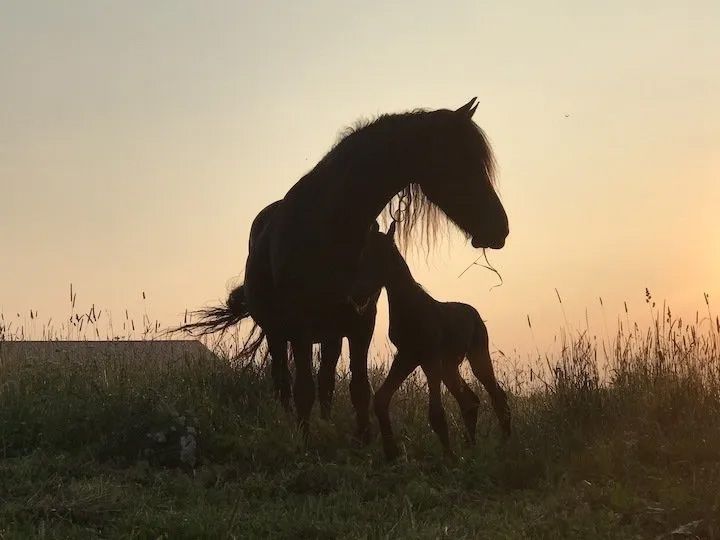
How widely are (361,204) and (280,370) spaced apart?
2072mm

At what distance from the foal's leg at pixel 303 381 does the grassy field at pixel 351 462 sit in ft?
0.46

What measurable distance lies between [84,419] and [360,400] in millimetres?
2421

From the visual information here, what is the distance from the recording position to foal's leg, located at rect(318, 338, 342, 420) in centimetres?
641

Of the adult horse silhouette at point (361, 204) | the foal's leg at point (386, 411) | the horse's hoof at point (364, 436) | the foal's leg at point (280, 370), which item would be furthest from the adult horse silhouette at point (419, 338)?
the foal's leg at point (280, 370)

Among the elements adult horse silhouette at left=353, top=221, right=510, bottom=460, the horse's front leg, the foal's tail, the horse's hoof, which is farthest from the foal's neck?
the horse's hoof

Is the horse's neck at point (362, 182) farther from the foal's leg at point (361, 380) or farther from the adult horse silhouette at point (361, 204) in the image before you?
the foal's leg at point (361, 380)

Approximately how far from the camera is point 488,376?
673 centimetres

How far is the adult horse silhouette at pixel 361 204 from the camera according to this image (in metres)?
5.51

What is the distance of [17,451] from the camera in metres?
6.27

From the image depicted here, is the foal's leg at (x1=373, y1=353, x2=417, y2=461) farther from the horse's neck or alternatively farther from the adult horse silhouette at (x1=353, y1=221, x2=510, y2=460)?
the horse's neck

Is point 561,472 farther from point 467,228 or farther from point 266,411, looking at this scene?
point 266,411

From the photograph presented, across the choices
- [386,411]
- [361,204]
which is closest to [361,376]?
[386,411]

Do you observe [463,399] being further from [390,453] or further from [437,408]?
[390,453]

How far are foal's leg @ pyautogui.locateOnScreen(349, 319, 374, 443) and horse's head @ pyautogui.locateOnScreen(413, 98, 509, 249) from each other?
1.26m
